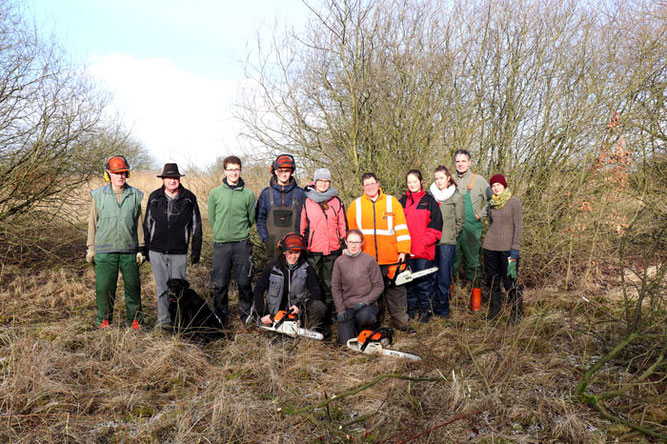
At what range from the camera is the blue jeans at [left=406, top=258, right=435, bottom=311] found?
15.3ft

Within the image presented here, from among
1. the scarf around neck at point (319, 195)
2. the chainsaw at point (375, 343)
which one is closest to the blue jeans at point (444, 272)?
the chainsaw at point (375, 343)

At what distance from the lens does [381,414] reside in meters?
2.60

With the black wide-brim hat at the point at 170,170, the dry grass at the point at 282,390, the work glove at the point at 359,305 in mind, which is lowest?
the dry grass at the point at 282,390

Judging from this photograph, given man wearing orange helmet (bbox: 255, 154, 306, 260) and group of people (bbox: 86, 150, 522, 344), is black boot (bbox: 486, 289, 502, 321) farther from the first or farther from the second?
man wearing orange helmet (bbox: 255, 154, 306, 260)

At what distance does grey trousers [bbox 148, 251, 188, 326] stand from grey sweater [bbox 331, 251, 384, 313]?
1.66m

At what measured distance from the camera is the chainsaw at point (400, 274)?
4.33m

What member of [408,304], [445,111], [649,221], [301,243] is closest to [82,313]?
[301,243]

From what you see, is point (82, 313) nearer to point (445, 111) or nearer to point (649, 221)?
point (445, 111)

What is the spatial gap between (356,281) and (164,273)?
2033mm

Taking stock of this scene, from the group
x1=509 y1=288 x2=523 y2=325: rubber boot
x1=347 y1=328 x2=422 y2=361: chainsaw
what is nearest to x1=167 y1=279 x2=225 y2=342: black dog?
x1=347 y1=328 x2=422 y2=361: chainsaw

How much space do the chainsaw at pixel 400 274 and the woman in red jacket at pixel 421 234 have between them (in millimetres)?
178

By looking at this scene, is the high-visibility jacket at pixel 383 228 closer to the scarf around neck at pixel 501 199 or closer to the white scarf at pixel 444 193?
the white scarf at pixel 444 193

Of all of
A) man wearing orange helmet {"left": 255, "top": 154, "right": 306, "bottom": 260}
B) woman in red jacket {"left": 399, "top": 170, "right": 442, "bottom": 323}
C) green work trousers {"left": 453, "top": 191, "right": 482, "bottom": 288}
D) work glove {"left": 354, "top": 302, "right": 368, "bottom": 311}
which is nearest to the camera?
work glove {"left": 354, "top": 302, "right": 368, "bottom": 311}

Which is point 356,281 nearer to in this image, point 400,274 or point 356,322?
point 356,322
